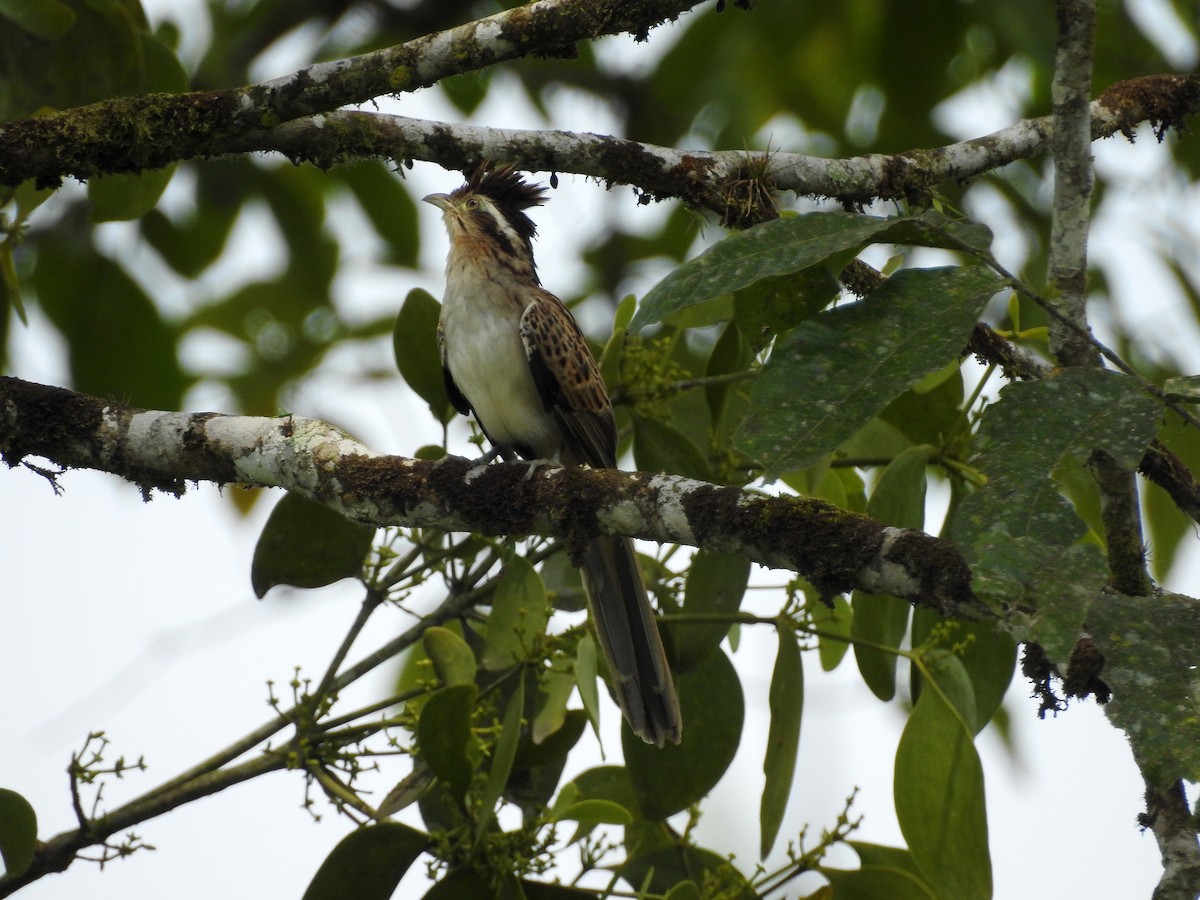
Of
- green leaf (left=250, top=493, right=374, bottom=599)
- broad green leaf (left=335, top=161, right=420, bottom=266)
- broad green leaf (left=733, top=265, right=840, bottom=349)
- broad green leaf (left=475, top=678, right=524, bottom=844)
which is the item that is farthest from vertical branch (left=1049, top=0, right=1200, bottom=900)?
broad green leaf (left=335, top=161, right=420, bottom=266)

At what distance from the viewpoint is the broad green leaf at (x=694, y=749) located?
9.99 feet

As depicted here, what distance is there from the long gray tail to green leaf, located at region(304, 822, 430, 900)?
0.74m

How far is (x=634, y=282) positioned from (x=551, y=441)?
1.98 m

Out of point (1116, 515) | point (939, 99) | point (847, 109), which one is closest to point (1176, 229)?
point (939, 99)

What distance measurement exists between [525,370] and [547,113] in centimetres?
256

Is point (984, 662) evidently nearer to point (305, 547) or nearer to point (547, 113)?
point (305, 547)

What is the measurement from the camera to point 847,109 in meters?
6.18

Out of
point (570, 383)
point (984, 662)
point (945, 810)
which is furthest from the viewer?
point (570, 383)

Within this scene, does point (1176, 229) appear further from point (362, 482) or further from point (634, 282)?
point (362, 482)

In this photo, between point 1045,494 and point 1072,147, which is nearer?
point 1045,494

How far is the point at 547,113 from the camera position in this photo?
20.9ft

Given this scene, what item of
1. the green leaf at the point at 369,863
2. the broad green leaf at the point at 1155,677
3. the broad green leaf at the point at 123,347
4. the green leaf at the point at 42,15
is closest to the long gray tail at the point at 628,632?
the green leaf at the point at 369,863

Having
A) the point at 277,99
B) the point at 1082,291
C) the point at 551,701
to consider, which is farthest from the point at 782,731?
the point at 277,99

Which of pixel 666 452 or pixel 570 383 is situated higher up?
pixel 570 383
